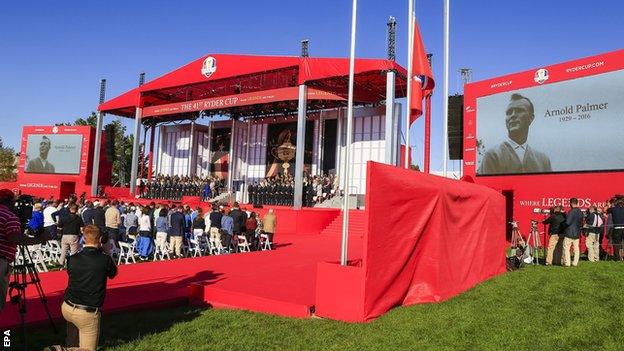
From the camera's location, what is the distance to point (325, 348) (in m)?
5.18

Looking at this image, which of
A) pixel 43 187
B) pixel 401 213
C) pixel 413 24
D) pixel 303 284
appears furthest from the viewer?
pixel 43 187

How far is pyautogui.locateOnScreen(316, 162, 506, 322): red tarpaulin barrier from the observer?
20.2ft

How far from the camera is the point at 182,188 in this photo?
2905cm

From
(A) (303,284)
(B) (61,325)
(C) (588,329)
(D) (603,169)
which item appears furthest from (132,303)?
(D) (603,169)

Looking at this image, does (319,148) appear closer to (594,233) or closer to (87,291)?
(594,233)

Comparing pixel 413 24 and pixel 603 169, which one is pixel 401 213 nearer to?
pixel 413 24

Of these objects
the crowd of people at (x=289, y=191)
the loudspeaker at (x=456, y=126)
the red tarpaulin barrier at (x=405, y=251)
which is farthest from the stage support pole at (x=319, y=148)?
the red tarpaulin barrier at (x=405, y=251)

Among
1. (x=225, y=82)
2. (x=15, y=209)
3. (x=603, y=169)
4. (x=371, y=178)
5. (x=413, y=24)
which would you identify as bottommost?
(x=15, y=209)

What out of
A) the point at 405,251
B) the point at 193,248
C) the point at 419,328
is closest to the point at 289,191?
the point at 193,248

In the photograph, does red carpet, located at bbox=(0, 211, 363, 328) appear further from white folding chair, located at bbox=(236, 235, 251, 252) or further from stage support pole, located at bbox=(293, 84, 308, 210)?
stage support pole, located at bbox=(293, 84, 308, 210)

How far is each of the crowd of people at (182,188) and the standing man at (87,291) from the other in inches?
971

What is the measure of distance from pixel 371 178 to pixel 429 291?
2129mm

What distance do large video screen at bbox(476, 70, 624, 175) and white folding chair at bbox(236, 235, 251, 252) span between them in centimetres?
1120

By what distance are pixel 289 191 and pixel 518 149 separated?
1022 centimetres
